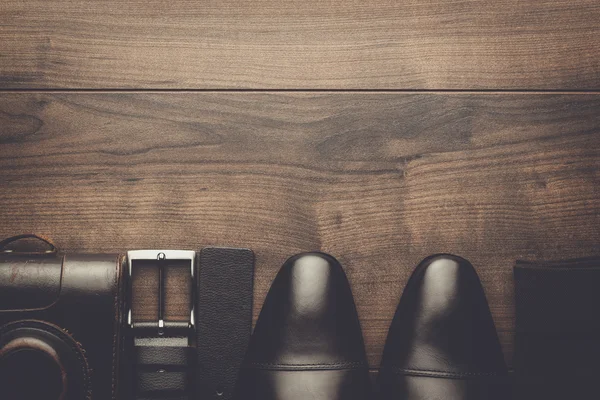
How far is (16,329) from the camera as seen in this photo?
65cm

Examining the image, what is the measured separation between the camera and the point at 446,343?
0.68 meters

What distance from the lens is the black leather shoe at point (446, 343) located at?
670 mm

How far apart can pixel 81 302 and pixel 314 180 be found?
303 mm

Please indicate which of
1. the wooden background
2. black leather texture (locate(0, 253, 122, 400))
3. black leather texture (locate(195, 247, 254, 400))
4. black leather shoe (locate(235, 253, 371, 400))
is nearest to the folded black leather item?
the wooden background

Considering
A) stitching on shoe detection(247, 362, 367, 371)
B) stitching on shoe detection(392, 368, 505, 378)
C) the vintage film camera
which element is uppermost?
the vintage film camera

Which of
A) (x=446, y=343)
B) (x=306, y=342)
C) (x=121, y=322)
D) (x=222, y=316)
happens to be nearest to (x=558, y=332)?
(x=446, y=343)

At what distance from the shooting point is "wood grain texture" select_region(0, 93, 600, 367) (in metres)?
0.71

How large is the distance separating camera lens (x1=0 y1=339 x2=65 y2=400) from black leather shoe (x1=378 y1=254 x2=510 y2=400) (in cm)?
37

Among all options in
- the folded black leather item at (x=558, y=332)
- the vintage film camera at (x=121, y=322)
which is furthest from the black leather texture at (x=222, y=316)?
the folded black leather item at (x=558, y=332)

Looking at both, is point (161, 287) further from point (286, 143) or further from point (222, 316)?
point (286, 143)

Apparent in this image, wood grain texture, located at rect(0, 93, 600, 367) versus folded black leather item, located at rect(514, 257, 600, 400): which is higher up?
wood grain texture, located at rect(0, 93, 600, 367)

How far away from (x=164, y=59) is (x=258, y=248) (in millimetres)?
259

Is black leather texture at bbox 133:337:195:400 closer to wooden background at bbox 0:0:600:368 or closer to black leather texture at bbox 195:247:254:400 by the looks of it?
black leather texture at bbox 195:247:254:400

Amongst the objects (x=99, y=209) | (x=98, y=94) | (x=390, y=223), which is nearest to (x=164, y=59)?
(x=98, y=94)
